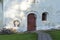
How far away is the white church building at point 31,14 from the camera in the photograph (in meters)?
29.2

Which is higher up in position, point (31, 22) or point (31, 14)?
point (31, 14)

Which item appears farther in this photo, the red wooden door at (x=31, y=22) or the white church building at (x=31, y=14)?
the red wooden door at (x=31, y=22)

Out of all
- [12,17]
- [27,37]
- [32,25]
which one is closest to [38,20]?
[32,25]

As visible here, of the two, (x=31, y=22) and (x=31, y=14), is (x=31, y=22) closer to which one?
(x=31, y=22)

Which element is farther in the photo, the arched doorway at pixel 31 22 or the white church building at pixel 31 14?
the arched doorway at pixel 31 22

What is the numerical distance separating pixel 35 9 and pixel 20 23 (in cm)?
227

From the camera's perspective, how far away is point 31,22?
30375 millimetres

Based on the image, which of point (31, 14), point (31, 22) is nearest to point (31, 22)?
point (31, 22)

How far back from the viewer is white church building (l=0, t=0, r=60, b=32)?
2920 centimetres

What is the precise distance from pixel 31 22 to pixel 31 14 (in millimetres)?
923

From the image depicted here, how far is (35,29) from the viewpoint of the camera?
3009 centimetres

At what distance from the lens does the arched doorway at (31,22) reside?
1185 inches

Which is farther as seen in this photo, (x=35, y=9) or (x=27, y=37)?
(x=35, y=9)

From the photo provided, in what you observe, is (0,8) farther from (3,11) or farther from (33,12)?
(33,12)
